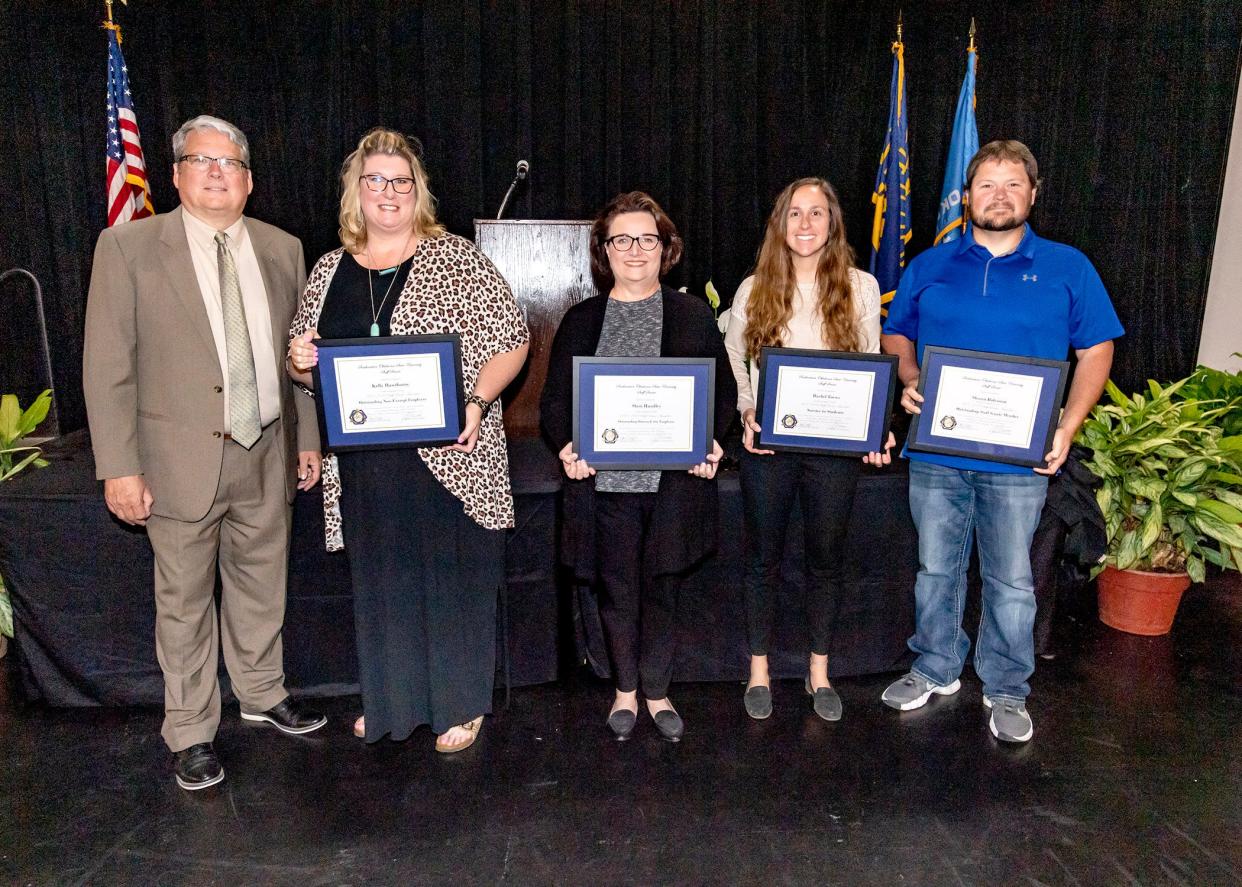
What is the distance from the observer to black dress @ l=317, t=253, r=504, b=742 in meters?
2.09

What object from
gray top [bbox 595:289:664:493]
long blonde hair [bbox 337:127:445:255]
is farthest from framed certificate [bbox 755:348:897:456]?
long blonde hair [bbox 337:127:445:255]

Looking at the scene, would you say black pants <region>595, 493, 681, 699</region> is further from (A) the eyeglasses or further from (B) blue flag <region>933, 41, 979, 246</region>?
A: (B) blue flag <region>933, 41, 979, 246</region>

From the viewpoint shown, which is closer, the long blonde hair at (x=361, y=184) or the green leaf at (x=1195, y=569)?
the long blonde hair at (x=361, y=184)

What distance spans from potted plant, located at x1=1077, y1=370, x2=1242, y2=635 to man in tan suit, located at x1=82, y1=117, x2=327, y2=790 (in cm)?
285

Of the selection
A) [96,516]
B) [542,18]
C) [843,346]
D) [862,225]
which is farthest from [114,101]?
[862,225]

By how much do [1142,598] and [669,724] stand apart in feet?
6.73

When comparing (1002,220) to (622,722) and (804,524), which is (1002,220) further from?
(622,722)

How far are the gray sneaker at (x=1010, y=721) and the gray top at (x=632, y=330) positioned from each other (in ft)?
4.30

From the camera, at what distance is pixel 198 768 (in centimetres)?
224

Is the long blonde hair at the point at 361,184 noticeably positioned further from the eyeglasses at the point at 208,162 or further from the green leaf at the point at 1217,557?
the green leaf at the point at 1217,557

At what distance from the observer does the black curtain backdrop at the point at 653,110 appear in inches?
190

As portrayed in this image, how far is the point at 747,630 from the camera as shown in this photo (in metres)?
2.64

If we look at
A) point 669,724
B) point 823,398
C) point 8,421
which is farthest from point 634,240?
point 8,421

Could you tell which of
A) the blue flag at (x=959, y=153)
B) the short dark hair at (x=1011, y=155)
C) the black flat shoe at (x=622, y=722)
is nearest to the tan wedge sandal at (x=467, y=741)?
the black flat shoe at (x=622, y=722)
